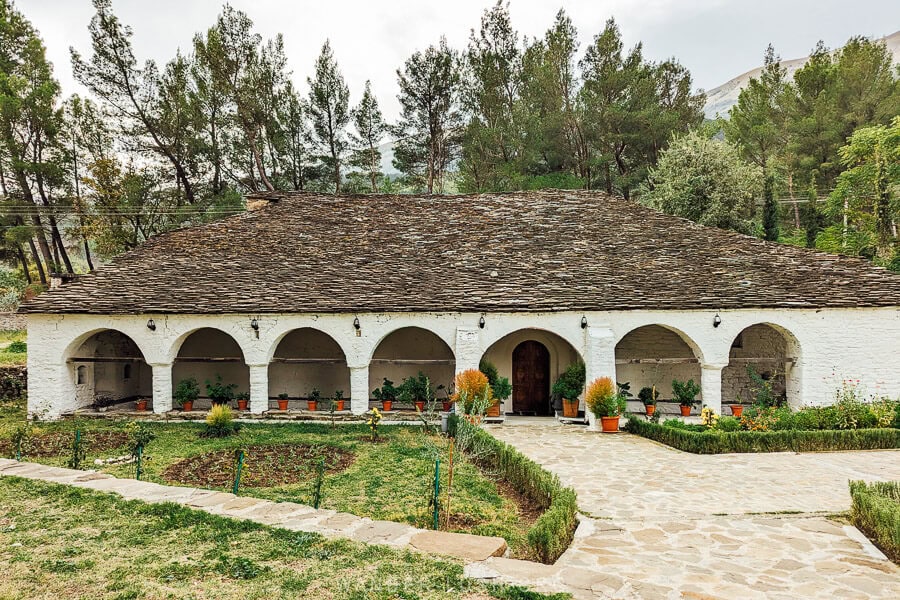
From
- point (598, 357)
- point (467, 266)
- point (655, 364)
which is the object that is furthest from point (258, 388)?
point (655, 364)

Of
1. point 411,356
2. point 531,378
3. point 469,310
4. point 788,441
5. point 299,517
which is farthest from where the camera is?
point 411,356

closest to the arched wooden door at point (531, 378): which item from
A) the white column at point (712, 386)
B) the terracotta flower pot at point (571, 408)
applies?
the terracotta flower pot at point (571, 408)

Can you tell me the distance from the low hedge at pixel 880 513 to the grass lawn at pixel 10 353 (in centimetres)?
2246

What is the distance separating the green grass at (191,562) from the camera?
12.9 feet

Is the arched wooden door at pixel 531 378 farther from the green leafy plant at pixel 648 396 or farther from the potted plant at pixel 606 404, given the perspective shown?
the potted plant at pixel 606 404

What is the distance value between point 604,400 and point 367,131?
2430 centimetres

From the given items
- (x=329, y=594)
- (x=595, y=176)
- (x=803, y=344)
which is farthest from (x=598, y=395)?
(x=595, y=176)

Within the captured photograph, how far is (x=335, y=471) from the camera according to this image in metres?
8.66

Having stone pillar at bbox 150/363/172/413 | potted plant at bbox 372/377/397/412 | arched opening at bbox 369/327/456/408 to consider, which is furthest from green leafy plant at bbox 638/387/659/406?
stone pillar at bbox 150/363/172/413

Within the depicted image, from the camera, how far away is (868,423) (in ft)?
34.9

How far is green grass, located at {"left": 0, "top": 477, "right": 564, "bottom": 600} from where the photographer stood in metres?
3.92

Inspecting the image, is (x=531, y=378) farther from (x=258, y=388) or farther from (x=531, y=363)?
(x=258, y=388)

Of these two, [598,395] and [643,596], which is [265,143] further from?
[643,596]

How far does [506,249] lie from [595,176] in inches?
558
